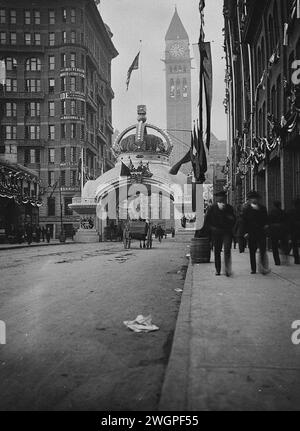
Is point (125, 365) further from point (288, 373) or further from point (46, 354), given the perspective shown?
point (288, 373)

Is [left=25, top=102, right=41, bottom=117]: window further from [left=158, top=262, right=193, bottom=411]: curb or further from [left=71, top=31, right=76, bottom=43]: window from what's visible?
[left=158, top=262, right=193, bottom=411]: curb

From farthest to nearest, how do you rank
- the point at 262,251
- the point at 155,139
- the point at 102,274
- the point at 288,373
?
the point at 155,139 < the point at 102,274 < the point at 262,251 < the point at 288,373

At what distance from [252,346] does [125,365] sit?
120 cm

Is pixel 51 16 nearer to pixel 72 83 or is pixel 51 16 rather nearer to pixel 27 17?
pixel 27 17

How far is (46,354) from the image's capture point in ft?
16.5

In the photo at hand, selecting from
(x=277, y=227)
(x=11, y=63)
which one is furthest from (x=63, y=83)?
(x=277, y=227)

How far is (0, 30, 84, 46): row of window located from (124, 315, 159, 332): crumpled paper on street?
77.2 meters

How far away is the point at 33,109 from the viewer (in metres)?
77.1

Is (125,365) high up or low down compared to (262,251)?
down

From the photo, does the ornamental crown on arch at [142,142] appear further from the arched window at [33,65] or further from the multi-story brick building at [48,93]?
the arched window at [33,65]

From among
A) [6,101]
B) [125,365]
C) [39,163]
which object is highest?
[6,101]

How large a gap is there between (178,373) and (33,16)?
82.4 meters
